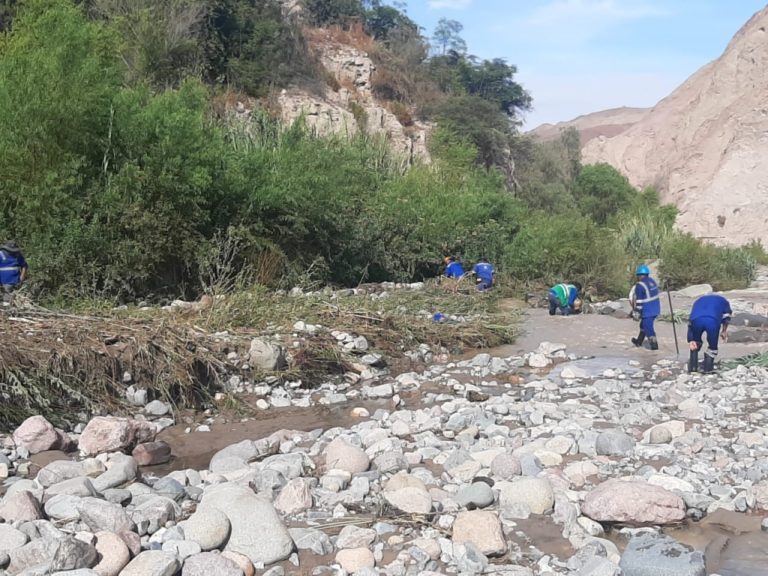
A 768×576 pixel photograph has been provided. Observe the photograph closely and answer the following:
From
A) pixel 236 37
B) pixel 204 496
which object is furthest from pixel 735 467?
pixel 236 37

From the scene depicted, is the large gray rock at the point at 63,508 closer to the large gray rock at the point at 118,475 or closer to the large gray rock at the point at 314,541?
the large gray rock at the point at 118,475

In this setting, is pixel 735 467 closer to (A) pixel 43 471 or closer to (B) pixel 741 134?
(A) pixel 43 471

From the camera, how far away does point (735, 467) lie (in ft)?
19.0

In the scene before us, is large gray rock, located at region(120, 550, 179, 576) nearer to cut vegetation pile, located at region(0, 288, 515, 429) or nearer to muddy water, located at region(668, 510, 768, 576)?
muddy water, located at region(668, 510, 768, 576)

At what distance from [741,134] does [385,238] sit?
97.1 feet

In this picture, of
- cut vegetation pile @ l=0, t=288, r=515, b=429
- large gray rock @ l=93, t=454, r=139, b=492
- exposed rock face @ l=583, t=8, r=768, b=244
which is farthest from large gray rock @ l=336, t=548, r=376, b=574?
exposed rock face @ l=583, t=8, r=768, b=244

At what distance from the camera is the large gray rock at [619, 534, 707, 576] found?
162 inches

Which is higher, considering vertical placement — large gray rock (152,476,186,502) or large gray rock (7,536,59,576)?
large gray rock (7,536,59,576)

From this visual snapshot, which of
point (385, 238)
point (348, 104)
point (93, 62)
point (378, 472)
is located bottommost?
point (378, 472)

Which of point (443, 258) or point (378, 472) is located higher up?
point (443, 258)

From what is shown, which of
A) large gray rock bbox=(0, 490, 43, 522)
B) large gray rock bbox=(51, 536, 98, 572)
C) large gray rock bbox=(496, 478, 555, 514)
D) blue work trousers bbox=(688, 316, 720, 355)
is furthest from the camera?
blue work trousers bbox=(688, 316, 720, 355)

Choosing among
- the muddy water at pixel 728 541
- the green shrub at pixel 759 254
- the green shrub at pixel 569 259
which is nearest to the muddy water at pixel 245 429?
the muddy water at pixel 728 541

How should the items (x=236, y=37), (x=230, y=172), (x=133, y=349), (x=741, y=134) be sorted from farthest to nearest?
(x=741, y=134) → (x=236, y=37) → (x=230, y=172) → (x=133, y=349)

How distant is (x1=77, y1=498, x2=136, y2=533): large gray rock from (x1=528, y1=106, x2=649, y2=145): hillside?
86331 millimetres
